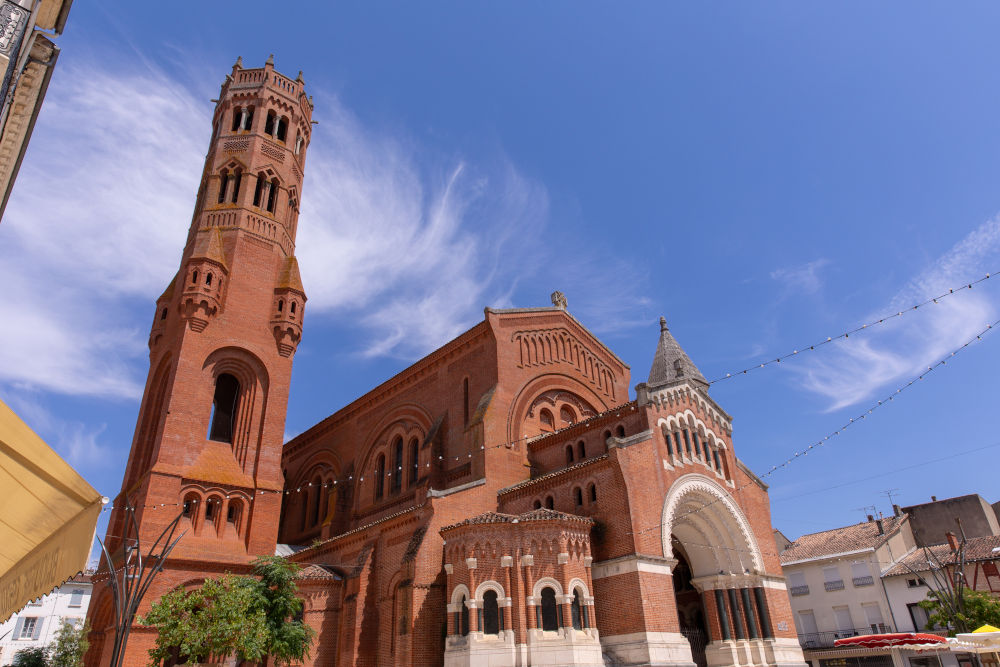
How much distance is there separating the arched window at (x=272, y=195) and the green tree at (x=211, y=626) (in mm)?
21805

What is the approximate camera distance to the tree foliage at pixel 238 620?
1950 centimetres

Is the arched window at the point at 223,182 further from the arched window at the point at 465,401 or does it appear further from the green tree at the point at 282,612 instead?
the green tree at the point at 282,612

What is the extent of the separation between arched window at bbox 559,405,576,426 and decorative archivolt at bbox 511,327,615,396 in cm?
208

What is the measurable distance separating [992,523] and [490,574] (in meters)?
37.1

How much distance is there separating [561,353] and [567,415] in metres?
2.91

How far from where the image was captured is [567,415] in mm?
30484

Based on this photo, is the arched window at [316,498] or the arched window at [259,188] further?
the arched window at [316,498]

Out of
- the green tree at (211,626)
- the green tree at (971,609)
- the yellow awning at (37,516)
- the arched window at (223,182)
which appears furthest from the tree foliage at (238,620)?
the green tree at (971,609)

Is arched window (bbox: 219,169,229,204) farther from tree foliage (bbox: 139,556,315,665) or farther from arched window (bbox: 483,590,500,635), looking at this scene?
arched window (bbox: 483,590,500,635)

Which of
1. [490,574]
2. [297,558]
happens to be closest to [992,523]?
[490,574]

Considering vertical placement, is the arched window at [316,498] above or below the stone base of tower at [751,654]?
above

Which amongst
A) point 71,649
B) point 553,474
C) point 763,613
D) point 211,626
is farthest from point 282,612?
point 763,613

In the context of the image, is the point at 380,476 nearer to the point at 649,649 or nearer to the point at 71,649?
the point at 71,649

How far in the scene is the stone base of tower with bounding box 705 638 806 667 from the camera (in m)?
22.8
